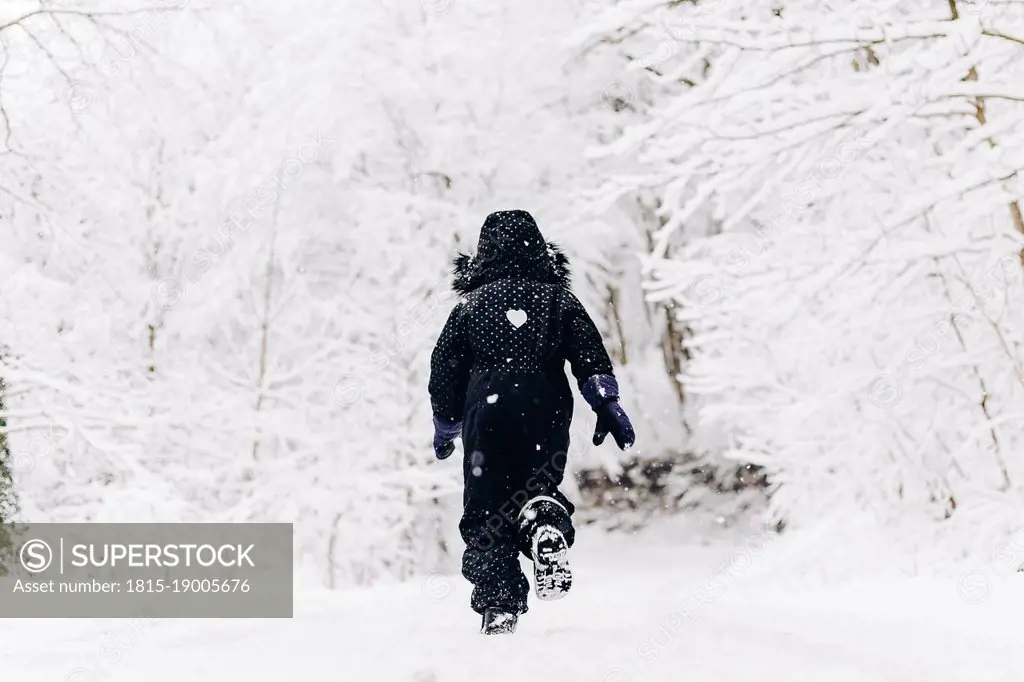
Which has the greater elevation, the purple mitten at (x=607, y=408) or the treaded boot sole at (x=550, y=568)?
the purple mitten at (x=607, y=408)

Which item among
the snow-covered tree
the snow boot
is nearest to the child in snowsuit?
the snow boot

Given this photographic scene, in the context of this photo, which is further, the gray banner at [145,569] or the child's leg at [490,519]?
the gray banner at [145,569]

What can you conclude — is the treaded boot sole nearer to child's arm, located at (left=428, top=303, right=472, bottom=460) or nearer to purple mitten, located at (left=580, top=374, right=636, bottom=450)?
purple mitten, located at (left=580, top=374, right=636, bottom=450)

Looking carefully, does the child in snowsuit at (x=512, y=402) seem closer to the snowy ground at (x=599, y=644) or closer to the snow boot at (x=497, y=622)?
the snow boot at (x=497, y=622)

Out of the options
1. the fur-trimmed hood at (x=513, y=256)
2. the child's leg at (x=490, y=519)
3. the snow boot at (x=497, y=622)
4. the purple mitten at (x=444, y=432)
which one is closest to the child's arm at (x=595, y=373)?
the fur-trimmed hood at (x=513, y=256)

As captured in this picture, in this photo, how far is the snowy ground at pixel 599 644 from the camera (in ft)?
11.8

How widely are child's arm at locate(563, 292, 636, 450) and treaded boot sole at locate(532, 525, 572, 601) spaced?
0.51 meters

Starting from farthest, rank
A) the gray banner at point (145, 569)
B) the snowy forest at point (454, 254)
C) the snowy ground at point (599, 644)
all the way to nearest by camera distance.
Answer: the gray banner at point (145, 569) < the snowy forest at point (454, 254) < the snowy ground at point (599, 644)

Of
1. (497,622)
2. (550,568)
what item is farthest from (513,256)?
A: (497,622)

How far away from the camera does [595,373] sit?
4.50 metres

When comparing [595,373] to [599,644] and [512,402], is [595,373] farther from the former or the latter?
[599,644]

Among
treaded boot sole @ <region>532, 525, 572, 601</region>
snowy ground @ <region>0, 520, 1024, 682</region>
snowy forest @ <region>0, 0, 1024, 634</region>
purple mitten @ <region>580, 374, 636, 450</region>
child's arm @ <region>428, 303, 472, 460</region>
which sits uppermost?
snowy forest @ <region>0, 0, 1024, 634</region>

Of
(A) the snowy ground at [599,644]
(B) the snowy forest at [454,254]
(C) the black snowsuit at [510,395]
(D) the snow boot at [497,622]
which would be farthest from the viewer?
(B) the snowy forest at [454,254]

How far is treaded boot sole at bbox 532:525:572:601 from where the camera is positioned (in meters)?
4.16
